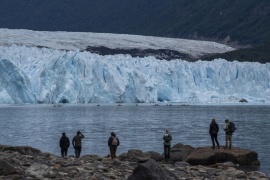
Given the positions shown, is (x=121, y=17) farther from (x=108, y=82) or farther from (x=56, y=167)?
(x=56, y=167)

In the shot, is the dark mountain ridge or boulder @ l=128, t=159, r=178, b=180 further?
the dark mountain ridge

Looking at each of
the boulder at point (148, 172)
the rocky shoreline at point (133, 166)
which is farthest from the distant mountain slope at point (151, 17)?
the boulder at point (148, 172)

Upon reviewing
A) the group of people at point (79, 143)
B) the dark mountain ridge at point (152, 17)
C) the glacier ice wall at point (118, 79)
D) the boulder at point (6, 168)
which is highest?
the dark mountain ridge at point (152, 17)

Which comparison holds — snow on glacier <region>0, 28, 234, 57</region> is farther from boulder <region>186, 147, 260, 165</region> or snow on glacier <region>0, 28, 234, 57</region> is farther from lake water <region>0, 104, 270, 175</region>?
boulder <region>186, 147, 260, 165</region>

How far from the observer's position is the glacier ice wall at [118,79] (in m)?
44.7

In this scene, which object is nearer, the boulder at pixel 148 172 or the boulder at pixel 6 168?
the boulder at pixel 148 172

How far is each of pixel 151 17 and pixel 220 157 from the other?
495ft

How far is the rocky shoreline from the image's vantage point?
406 inches

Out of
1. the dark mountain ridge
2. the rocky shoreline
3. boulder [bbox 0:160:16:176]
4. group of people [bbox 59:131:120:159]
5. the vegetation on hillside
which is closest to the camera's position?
the rocky shoreline

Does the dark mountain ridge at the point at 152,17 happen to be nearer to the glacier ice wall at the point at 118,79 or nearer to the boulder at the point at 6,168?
the glacier ice wall at the point at 118,79

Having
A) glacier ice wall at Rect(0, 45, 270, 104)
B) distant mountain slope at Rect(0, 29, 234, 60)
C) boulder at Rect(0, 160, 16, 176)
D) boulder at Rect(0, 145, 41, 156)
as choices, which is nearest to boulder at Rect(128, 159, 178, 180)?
boulder at Rect(0, 160, 16, 176)

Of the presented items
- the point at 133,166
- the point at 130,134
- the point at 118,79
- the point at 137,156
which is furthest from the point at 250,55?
the point at 133,166

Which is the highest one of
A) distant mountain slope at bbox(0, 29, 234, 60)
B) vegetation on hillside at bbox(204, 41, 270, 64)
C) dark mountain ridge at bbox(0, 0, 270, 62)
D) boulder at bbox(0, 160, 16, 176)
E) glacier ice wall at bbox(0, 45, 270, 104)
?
dark mountain ridge at bbox(0, 0, 270, 62)

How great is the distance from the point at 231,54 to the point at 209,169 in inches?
2777
